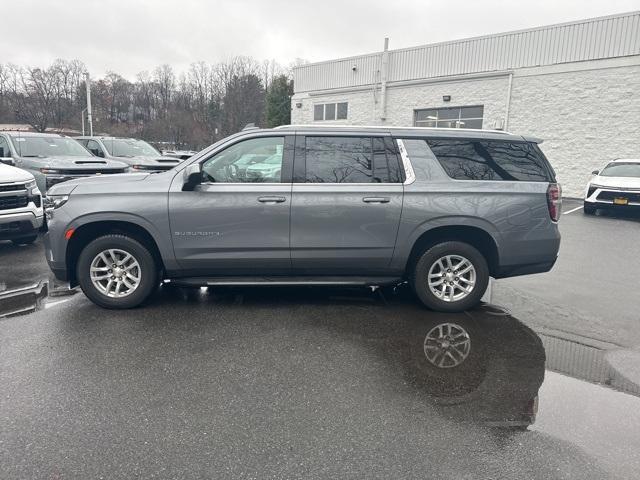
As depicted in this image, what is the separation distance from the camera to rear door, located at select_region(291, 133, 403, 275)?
492cm

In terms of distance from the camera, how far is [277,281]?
505cm

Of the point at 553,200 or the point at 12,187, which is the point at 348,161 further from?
the point at 12,187

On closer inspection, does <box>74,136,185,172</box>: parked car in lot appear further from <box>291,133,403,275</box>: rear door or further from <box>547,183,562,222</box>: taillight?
<box>547,183,562,222</box>: taillight

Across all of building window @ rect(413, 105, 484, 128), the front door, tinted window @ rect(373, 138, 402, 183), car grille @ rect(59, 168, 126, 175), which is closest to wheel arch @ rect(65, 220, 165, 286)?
the front door

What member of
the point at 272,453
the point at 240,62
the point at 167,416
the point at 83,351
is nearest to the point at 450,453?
the point at 272,453

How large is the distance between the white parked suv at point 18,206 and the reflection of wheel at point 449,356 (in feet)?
21.5

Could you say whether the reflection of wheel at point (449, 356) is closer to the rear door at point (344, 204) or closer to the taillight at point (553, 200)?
the rear door at point (344, 204)

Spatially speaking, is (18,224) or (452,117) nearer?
(18,224)

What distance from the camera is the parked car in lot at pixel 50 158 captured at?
9797mm

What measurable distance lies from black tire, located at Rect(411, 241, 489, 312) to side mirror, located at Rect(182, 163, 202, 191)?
8.05ft

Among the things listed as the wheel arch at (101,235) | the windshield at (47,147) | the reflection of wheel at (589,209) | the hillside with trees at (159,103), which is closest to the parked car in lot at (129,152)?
the windshield at (47,147)

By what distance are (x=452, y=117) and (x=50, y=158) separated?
52.6 ft

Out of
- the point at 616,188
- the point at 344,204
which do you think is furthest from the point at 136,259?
the point at 616,188

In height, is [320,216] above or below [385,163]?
below
